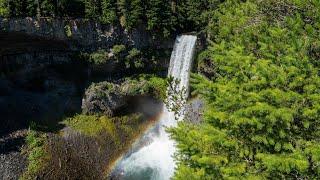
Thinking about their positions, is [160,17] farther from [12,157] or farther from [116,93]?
[12,157]

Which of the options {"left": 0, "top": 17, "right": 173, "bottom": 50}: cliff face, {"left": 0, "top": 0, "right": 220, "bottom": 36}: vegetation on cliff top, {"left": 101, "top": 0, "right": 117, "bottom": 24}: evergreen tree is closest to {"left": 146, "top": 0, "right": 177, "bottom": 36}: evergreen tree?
{"left": 0, "top": 0, "right": 220, "bottom": 36}: vegetation on cliff top

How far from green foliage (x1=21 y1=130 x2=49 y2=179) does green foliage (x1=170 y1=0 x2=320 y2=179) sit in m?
24.9

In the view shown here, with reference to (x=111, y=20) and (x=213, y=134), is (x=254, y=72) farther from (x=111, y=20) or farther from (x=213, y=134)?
(x=111, y=20)

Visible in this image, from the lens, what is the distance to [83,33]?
52.3 m

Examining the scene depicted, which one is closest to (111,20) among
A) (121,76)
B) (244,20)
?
(121,76)

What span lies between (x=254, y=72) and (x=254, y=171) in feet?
13.3

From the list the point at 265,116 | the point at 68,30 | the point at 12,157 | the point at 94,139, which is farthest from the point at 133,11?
the point at 265,116

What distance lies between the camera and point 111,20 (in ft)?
170

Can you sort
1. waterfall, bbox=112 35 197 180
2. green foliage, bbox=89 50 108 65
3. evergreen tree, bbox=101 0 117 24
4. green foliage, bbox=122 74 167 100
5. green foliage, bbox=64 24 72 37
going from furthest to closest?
1. green foliage, bbox=122 74 167 100
2. green foliage, bbox=89 50 108 65
3. evergreen tree, bbox=101 0 117 24
4. green foliage, bbox=64 24 72 37
5. waterfall, bbox=112 35 197 180

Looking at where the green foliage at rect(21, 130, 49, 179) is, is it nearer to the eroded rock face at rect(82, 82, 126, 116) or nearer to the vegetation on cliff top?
the eroded rock face at rect(82, 82, 126, 116)

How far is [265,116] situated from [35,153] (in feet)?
102

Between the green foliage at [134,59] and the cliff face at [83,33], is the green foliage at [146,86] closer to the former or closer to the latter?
the green foliage at [134,59]

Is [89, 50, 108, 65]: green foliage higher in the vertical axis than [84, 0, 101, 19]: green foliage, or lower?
lower

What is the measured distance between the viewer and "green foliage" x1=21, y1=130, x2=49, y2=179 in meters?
42.7
